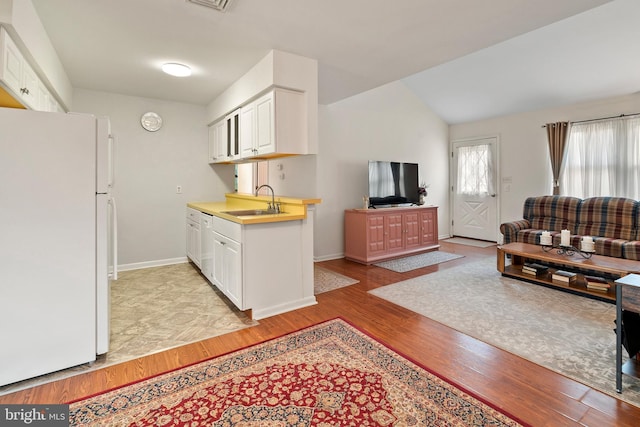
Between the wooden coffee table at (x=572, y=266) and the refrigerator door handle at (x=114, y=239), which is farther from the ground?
the refrigerator door handle at (x=114, y=239)

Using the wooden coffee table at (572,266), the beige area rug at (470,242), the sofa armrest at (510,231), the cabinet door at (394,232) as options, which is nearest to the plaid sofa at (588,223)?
the sofa armrest at (510,231)

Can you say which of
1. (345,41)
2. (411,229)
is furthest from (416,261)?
(345,41)

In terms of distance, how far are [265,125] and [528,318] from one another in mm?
3015

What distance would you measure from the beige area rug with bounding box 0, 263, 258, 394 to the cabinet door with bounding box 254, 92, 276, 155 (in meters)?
1.62

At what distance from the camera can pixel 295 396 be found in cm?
175

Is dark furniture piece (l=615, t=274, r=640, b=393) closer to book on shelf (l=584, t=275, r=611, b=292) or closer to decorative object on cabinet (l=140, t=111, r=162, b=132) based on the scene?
book on shelf (l=584, t=275, r=611, b=292)

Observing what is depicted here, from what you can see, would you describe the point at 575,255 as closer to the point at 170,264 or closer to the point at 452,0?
the point at 452,0

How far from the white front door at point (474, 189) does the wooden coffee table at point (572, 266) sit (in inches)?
89.4

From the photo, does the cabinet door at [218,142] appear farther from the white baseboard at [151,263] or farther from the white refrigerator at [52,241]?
the white refrigerator at [52,241]

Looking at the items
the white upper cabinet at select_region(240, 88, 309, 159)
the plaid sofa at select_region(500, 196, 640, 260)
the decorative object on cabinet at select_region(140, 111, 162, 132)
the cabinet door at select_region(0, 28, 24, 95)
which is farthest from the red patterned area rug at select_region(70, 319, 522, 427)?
the decorative object on cabinet at select_region(140, 111, 162, 132)

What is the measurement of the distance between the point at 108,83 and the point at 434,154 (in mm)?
5888

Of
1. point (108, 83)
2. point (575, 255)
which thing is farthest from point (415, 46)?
point (108, 83)

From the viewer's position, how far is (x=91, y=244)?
2029mm

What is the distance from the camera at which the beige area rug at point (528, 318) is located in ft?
6.64
